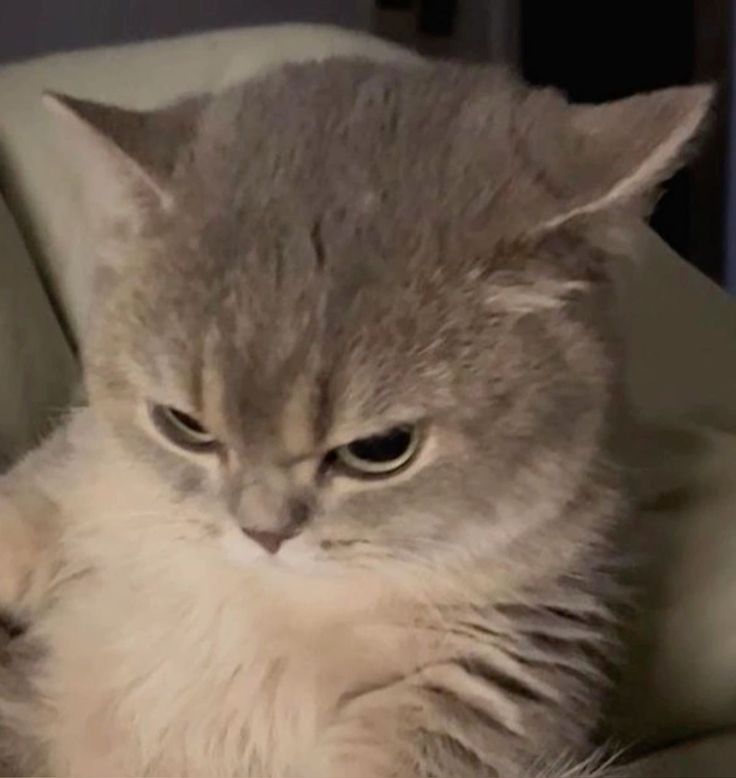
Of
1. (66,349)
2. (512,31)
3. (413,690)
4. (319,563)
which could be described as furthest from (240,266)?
(512,31)

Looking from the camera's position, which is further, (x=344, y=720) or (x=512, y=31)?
(x=512, y=31)

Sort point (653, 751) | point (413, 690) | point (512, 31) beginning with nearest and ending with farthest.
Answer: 1. point (413, 690)
2. point (653, 751)
3. point (512, 31)

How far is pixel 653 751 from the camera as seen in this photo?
1135mm

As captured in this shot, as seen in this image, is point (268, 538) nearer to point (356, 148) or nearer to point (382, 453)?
point (382, 453)

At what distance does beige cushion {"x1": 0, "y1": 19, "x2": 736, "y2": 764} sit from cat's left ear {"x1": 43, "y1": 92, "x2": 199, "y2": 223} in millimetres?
313

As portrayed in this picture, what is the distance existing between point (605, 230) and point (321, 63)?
254 millimetres

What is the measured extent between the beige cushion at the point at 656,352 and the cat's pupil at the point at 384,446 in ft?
0.71

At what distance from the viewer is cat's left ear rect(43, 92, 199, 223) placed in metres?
0.95

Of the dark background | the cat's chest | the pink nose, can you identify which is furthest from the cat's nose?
the dark background

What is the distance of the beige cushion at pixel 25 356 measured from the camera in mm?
1438

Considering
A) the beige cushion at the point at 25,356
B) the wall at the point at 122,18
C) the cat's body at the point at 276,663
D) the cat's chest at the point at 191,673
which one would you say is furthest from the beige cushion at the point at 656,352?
the wall at the point at 122,18

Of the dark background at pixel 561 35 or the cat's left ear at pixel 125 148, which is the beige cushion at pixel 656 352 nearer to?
the cat's left ear at pixel 125 148

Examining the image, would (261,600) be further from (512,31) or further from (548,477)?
(512,31)

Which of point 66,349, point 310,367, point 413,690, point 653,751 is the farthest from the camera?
point 66,349
